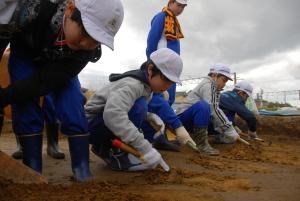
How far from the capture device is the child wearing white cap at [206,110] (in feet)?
12.6

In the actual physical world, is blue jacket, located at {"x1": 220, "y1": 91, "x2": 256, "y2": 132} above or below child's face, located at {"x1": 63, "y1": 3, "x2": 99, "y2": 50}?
below

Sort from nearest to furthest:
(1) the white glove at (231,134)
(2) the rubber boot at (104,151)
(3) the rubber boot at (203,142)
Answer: (2) the rubber boot at (104,151)
(3) the rubber boot at (203,142)
(1) the white glove at (231,134)

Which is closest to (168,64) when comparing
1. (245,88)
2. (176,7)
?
(176,7)

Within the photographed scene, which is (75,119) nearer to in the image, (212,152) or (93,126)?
(93,126)

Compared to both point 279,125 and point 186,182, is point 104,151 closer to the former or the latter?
point 186,182

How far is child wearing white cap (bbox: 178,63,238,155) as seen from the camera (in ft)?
12.6

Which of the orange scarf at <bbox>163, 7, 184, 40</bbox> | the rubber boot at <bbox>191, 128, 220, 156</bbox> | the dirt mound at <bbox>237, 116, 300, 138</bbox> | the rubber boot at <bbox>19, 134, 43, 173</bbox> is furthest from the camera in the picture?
the dirt mound at <bbox>237, 116, 300, 138</bbox>

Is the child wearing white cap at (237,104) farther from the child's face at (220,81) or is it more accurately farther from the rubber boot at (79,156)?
the rubber boot at (79,156)

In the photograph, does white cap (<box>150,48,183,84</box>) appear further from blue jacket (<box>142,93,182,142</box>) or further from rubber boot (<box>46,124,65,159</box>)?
rubber boot (<box>46,124,65,159</box>)

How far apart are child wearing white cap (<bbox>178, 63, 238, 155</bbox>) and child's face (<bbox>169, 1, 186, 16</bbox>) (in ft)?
2.43

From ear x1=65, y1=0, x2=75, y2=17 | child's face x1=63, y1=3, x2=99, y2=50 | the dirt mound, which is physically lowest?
the dirt mound

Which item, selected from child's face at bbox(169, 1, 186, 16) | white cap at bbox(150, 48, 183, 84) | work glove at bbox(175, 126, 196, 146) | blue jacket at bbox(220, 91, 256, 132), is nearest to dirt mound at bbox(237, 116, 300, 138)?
blue jacket at bbox(220, 91, 256, 132)

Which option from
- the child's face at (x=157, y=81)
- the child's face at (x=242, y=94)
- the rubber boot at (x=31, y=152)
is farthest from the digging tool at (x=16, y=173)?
the child's face at (x=242, y=94)

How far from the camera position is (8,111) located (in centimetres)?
331
